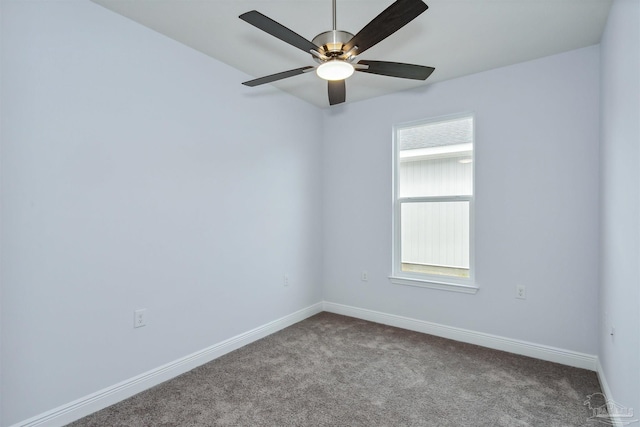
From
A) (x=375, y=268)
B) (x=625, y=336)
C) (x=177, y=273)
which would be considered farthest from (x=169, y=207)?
(x=625, y=336)

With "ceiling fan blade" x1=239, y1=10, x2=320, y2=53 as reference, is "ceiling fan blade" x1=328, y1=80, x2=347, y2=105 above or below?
below

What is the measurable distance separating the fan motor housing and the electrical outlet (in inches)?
82.3

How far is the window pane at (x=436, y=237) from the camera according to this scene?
3.29 m

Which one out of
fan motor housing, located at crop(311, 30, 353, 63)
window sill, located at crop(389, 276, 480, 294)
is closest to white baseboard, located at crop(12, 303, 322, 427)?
window sill, located at crop(389, 276, 480, 294)

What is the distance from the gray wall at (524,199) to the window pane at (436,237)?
0.16 metres

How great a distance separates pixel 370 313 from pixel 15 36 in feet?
12.0

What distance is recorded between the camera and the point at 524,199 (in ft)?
9.53

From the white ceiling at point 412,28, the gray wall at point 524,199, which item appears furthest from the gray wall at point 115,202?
the gray wall at point 524,199

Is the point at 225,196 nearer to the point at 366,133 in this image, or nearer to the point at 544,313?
the point at 366,133

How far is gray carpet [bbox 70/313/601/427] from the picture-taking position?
2010mm

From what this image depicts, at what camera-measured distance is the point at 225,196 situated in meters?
2.96

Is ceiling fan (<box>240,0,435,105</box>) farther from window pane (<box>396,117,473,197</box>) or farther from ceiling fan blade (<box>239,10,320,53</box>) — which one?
window pane (<box>396,117,473,197</box>)

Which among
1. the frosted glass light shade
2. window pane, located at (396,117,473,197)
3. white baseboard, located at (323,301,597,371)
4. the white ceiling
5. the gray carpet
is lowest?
the gray carpet

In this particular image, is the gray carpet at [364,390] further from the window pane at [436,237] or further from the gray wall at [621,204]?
the window pane at [436,237]
